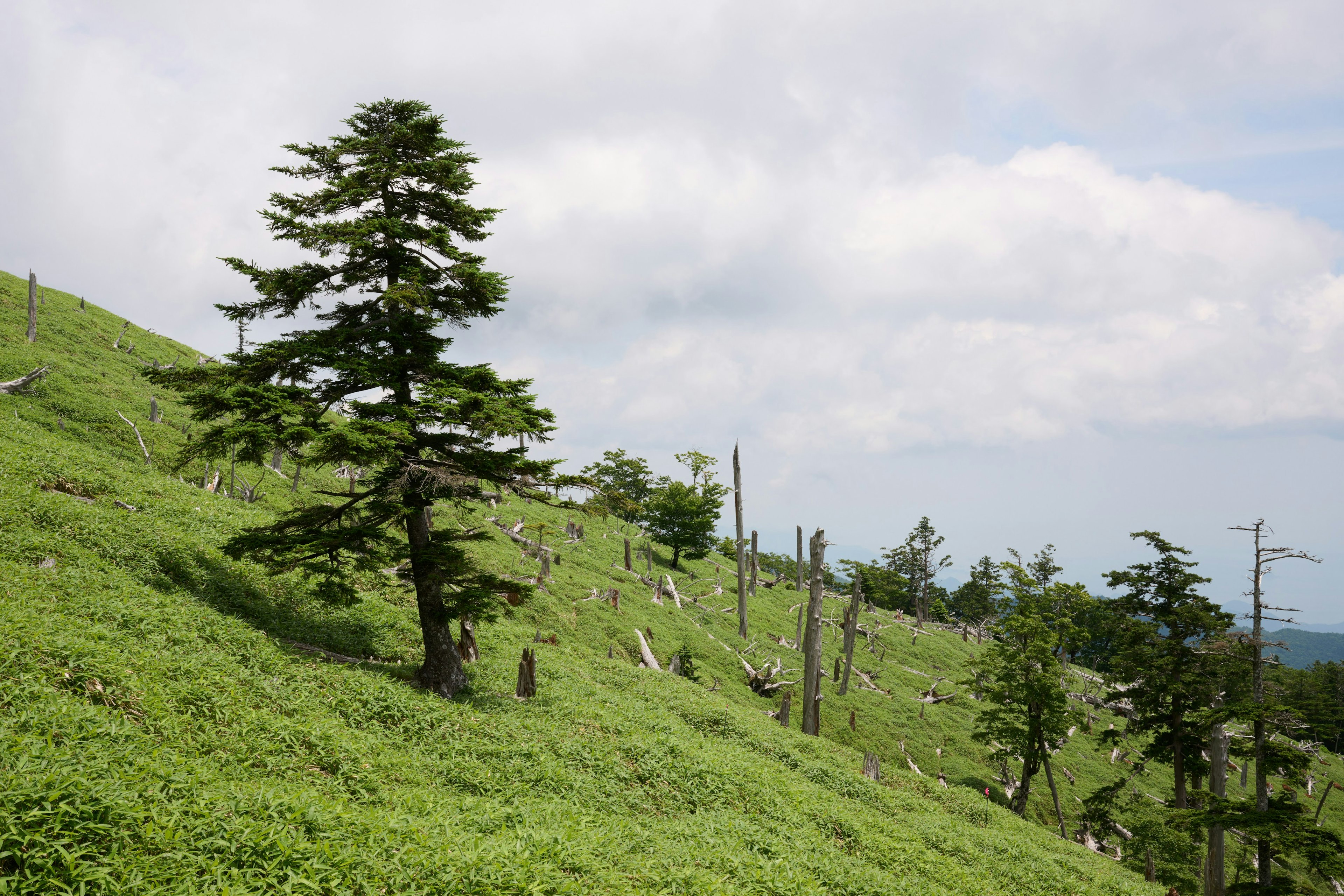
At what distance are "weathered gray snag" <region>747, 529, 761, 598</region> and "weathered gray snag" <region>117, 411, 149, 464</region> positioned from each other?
40.2 m

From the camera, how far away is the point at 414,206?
47.5 feet

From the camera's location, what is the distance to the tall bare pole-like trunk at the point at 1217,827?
21562mm

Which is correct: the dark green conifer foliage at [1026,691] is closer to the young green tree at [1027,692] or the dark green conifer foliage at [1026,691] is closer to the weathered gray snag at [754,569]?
the young green tree at [1027,692]

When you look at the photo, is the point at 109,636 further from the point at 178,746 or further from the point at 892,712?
the point at 892,712

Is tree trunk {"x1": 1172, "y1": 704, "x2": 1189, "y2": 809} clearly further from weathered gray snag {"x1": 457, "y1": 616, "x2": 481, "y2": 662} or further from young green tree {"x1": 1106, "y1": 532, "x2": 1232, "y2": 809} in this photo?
weathered gray snag {"x1": 457, "y1": 616, "x2": 481, "y2": 662}

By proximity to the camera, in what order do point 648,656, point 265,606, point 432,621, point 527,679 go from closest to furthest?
point 432,621 < point 265,606 < point 527,679 < point 648,656

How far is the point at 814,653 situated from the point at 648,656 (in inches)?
307

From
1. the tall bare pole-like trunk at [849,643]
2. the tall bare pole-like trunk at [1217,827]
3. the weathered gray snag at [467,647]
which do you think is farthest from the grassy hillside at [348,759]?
the tall bare pole-like trunk at [849,643]

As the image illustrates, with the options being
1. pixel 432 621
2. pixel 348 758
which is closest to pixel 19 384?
pixel 432 621

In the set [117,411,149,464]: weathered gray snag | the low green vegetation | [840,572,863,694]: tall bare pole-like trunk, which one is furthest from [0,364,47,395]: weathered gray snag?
[840,572,863,694]: tall bare pole-like trunk

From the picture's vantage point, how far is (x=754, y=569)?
56719 mm

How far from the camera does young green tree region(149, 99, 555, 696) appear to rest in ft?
40.1

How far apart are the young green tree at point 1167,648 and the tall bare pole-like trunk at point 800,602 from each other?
1922cm

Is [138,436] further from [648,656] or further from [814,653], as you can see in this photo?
[814,653]
